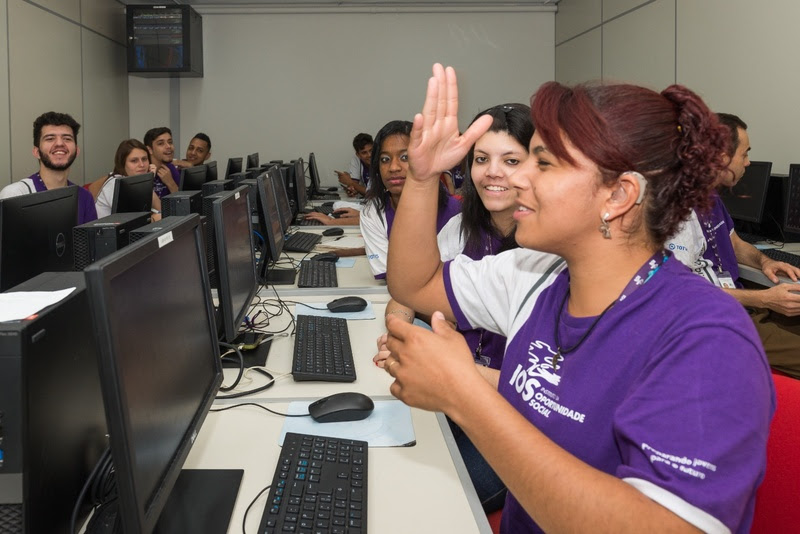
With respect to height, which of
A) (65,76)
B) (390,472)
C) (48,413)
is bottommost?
(390,472)

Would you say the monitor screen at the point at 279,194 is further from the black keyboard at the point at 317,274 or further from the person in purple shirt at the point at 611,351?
the person in purple shirt at the point at 611,351

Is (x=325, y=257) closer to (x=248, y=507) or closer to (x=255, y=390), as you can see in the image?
(x=255, y=390)

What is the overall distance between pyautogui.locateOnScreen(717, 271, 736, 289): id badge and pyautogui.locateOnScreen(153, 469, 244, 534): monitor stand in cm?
251

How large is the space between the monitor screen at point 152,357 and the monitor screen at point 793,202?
3.32 m

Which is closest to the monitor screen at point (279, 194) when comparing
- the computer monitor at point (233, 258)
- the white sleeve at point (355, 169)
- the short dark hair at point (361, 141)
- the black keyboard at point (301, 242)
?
the black keyboard at point (301, 242)

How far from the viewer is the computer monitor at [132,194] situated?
2.66 metres

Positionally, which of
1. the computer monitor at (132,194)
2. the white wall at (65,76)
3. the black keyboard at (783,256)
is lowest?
the black keyboard at (783,256)

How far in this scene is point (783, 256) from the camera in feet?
10.8

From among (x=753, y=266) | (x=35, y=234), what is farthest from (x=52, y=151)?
(x=753, y=266)

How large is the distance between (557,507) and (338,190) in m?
7.63

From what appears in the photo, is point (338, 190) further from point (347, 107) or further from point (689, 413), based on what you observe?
point (689, 413)

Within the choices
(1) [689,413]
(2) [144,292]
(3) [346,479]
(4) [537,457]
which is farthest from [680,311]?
(2) [144,292]

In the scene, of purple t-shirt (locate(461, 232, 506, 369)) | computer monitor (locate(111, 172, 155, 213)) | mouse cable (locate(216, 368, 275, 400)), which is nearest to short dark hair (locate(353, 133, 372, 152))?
computer monitor (locate(111, 172, 155, 213))

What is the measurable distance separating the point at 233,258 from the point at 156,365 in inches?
32.4
